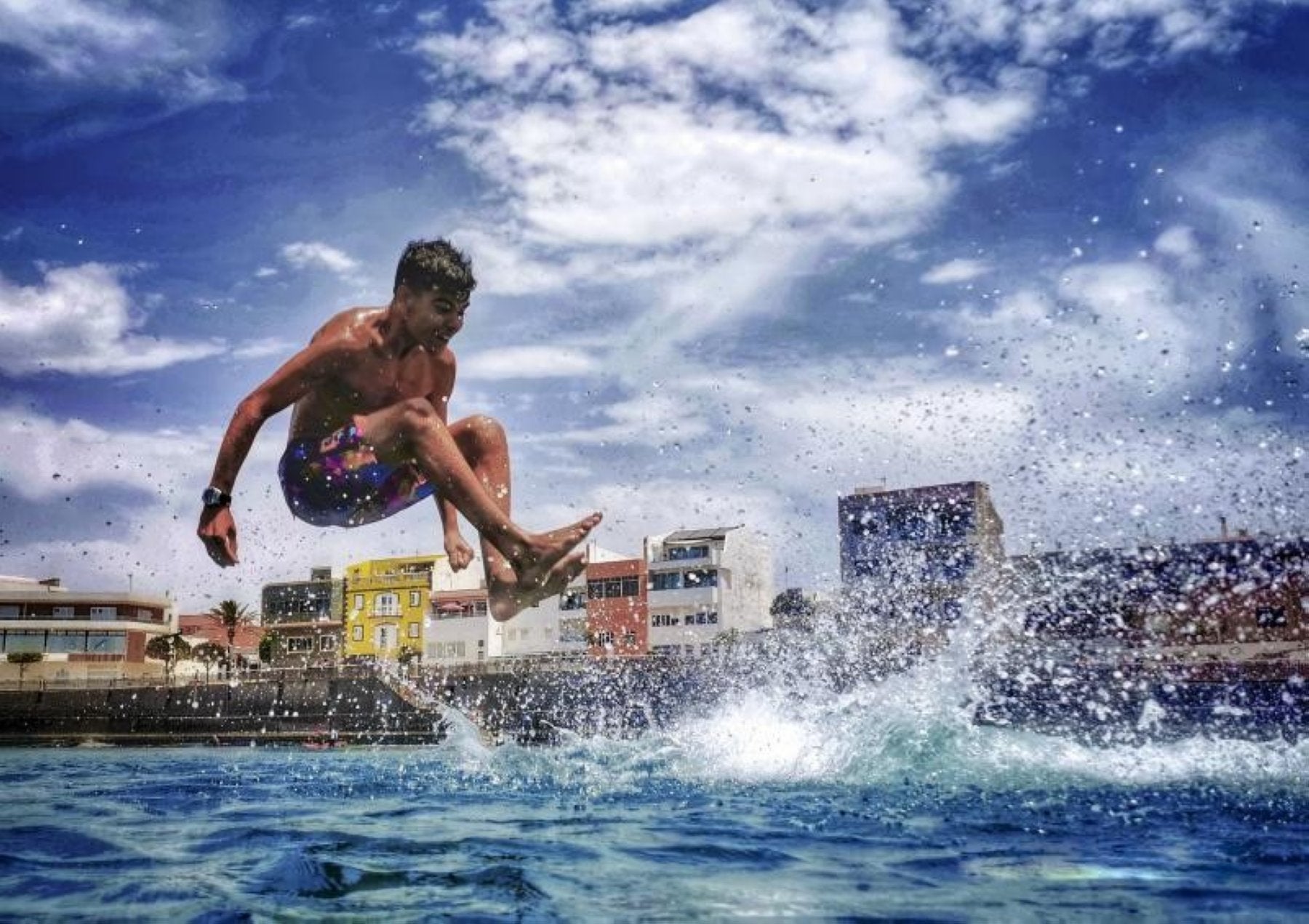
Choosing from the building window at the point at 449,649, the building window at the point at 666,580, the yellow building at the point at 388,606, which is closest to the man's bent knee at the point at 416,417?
the building window at the point at 666,580

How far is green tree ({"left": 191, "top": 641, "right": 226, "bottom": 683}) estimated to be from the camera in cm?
4825

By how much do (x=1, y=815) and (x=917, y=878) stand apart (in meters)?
7.18

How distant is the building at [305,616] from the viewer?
1933 inches

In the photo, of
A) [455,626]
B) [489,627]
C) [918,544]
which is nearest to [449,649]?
[455,626]

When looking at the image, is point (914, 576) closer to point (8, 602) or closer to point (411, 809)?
point (411, 809)

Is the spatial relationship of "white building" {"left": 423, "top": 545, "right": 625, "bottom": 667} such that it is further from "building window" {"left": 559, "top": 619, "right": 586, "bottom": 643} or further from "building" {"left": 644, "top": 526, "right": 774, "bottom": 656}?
"building" {"left": 644, "top": 526, "right": 774, "bottom": 656}

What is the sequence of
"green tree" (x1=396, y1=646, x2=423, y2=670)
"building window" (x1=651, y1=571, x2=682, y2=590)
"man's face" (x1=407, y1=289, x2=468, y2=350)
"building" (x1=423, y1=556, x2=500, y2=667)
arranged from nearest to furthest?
"man's face" (x1=407, y1=289, x2=468, y2=350) → "building window" (x1=651, y1=571, x2=682, y2=590) → "building" (x1=423, y1=556, x2=500, y2=667) → "green tree" (x1=396, y1=646, x2=423, y2=670)

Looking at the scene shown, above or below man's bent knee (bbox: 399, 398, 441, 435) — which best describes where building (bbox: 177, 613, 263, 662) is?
below

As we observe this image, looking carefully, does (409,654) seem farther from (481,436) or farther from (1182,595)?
(481,436)

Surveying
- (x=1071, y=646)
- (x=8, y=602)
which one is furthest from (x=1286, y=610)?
(x=8, y=602)

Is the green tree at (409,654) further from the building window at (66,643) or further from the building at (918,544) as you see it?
the building at (918,544)

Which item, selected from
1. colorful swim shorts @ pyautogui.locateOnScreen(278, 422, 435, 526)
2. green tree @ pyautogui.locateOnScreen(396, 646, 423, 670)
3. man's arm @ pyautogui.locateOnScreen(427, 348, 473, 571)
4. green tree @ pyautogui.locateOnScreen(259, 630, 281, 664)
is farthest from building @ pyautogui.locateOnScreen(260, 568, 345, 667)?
colorful swim shorts @ pyautogui.locateOnScreen(278, 422, 435, 526)

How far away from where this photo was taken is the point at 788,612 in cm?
3744

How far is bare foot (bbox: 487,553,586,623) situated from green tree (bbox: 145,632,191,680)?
46.0 m
